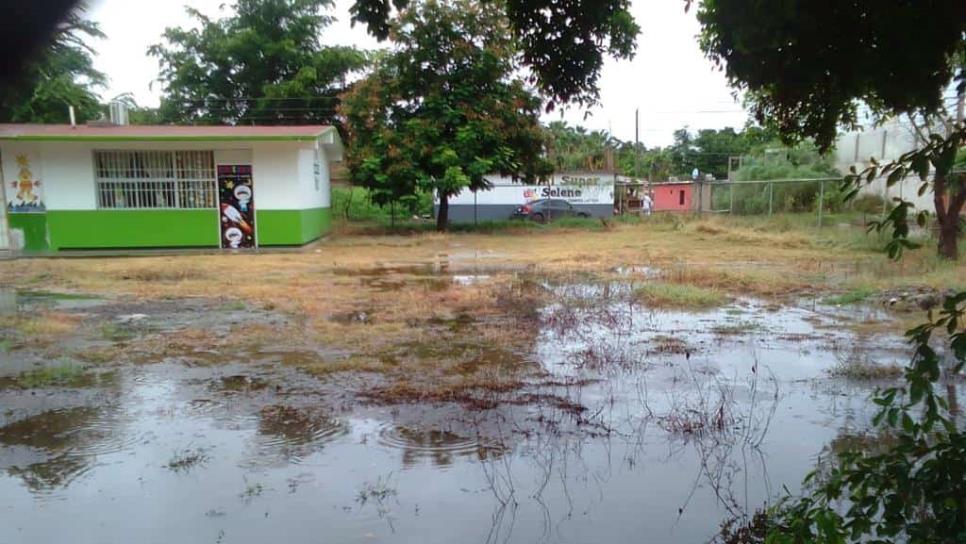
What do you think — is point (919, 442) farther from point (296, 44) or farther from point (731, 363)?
point (296, 44)

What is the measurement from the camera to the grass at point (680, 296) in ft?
31.9

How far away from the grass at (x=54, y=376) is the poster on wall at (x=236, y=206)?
1126 centimetres

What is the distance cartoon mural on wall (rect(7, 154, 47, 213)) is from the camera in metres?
16.9

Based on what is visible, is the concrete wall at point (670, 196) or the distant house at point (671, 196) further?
the concrete wall at point (670, 196)

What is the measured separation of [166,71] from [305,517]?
3553 cm

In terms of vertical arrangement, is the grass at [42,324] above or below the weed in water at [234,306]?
below

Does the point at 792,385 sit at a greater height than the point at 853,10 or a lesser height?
lesser

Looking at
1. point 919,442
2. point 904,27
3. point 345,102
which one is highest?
point 345,102

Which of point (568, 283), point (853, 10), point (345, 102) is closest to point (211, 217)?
point (345, 102)

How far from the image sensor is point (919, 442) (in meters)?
2.18

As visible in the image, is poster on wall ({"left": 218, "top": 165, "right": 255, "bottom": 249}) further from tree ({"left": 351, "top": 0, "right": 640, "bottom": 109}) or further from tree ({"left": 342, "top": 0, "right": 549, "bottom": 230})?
tree ({"left": 351, "top": 0, "right": 640, "bottom": 109})

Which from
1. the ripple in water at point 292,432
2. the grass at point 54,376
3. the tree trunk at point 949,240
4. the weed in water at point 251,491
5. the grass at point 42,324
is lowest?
the weed in water at point 251,491

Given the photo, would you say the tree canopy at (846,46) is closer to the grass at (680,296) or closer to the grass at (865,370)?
the grass at (865,370)

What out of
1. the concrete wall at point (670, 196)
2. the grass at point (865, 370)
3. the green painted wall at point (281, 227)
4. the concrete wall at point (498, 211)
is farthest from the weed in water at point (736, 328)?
the concrete wall at point (670, 196)
